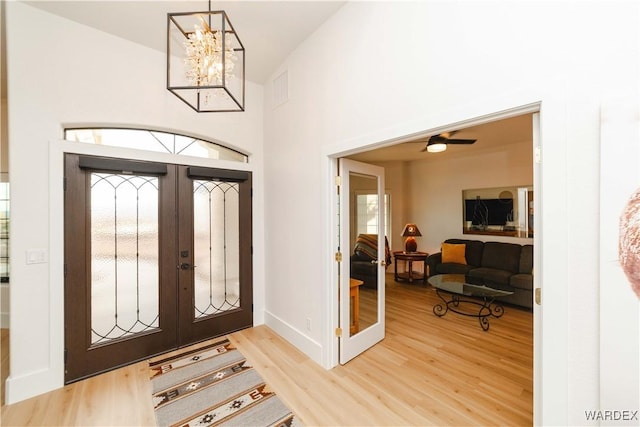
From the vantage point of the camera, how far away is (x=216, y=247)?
329 cm

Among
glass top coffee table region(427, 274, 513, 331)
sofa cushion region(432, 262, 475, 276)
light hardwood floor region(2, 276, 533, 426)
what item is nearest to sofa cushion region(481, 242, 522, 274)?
sofa cushion region(432, 262, 475, 276)

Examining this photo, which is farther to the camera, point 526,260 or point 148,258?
point 526,260

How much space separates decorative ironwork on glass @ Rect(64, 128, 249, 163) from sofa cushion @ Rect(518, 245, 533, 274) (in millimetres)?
4960

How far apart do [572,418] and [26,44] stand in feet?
15.4

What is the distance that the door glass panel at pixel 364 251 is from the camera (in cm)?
292

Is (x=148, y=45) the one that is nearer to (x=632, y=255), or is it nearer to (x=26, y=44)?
(x=26, y=44)

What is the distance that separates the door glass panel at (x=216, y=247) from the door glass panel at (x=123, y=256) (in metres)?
0.44

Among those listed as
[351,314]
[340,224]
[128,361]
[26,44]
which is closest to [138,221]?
[128,361]

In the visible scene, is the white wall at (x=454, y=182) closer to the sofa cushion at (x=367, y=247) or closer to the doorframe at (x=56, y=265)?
the sofa cushion at (x=367, y=247)

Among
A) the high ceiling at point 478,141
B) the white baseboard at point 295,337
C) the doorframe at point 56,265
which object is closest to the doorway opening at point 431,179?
the high ceiling at point 478,141

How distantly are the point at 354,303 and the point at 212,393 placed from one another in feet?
5.37

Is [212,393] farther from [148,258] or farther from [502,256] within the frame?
[502,256]

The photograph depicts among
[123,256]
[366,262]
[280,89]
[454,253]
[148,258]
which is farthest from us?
[454,253]

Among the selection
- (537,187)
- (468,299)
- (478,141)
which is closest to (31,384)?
(537,187)
